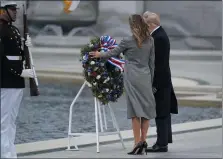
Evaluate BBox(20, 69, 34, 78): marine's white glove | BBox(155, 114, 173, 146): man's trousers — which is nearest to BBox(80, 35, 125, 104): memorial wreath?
BBox(155, 114, 173, 146): man's trousers

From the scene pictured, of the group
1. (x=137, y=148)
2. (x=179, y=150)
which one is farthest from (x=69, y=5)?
(x=137, y=148)

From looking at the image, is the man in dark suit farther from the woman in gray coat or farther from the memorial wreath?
the memorial wreath

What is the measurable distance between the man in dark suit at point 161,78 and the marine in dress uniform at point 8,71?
7.93 feet

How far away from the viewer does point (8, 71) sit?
7984 mm

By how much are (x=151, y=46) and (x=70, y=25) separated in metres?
22.1

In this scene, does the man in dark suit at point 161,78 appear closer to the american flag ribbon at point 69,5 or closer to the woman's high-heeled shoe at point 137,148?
the woman's high-heeled shoe at point 137,148

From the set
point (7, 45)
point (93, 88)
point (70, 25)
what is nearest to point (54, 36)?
point (70, 25)

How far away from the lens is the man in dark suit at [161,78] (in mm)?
10008

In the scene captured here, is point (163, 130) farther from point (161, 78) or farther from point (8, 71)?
point (8, 71)

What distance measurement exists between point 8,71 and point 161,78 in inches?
103

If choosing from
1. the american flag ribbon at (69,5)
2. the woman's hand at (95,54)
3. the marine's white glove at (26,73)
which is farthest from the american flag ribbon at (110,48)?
the american flag ribbon at (69,5)

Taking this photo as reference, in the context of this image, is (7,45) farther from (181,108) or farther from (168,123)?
(181,108)

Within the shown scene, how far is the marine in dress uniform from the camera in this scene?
312 inches

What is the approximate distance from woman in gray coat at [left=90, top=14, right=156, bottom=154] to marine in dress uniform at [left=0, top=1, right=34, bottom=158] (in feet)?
6.47
